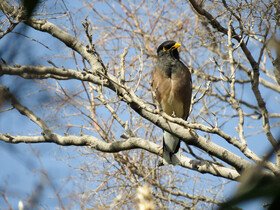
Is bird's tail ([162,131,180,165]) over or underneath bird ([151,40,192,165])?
underneath

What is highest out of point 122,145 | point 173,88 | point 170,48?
point 170,48

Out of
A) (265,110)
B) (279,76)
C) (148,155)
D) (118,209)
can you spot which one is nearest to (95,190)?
(118,209)

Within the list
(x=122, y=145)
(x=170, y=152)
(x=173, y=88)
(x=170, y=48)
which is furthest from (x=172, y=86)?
(x=122, y=145)

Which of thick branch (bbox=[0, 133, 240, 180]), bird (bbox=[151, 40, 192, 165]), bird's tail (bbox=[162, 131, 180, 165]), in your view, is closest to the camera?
thick branch (bbox=[0, 133, 240, 180])

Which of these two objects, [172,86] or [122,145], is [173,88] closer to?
[172,86]

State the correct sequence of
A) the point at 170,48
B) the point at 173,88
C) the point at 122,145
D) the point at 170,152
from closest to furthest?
the point at 122,145, the point at 170,152, the point at 173,88, the point at 170,48

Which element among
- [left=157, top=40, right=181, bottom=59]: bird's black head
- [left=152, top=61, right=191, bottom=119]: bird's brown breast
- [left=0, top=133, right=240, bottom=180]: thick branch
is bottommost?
[left=0, top=133, right=240, bottom=180]: thick branch

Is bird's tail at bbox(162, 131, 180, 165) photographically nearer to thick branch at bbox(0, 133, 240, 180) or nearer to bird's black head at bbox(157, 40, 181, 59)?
thick branch at bbox(0, 133, 240, 180)

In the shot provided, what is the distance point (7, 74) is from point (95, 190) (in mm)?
3445

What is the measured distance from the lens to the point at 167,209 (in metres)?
3.96

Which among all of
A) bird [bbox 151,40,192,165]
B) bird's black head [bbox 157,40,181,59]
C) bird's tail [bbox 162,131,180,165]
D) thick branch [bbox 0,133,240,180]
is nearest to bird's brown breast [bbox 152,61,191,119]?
bird [bbox 151,40,192,165]

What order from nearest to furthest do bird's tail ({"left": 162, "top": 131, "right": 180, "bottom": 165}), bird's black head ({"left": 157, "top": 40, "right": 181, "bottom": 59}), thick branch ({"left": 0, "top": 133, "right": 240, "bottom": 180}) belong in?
thick branch ({"left": 0, "top": 133, "right": 240, "bottom": 180}), bird's tail ({"left": 162, "top": 131, "right": 180, "bottom": 165}), bird's black head ({"left": 157, "top": 40, "right": 181, "bottom": 59})

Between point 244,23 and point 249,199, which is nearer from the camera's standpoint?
point 249,199

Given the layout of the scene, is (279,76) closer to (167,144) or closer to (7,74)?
(167,144)
